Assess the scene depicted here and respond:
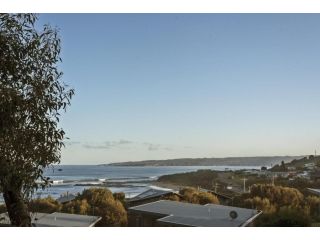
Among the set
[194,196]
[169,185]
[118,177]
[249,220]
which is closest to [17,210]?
[118,177]

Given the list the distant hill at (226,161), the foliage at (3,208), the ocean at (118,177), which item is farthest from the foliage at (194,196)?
the foliage at (3,208)

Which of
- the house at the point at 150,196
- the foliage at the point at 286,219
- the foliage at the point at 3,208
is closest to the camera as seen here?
the foliage at the point at 3,208

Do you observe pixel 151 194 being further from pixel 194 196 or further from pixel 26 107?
pixel 26 107

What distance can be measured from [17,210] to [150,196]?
5.83 ft

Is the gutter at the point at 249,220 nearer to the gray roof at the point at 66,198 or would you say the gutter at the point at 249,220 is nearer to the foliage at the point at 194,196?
the foliage at the point at 194,196

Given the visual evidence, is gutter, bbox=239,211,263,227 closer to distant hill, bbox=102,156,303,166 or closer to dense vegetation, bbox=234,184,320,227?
dense vegetation, bbox=234,184,320,227

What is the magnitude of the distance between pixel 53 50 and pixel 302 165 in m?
2.90

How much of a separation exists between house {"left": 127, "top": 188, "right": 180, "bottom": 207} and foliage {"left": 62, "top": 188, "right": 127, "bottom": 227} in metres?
0.14

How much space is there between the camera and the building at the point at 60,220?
3659 millimetres

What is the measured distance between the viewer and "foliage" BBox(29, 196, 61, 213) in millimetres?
3600

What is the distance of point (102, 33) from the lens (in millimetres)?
4355

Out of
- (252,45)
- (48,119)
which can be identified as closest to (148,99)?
(252,45)

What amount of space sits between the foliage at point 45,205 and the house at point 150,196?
80cm
